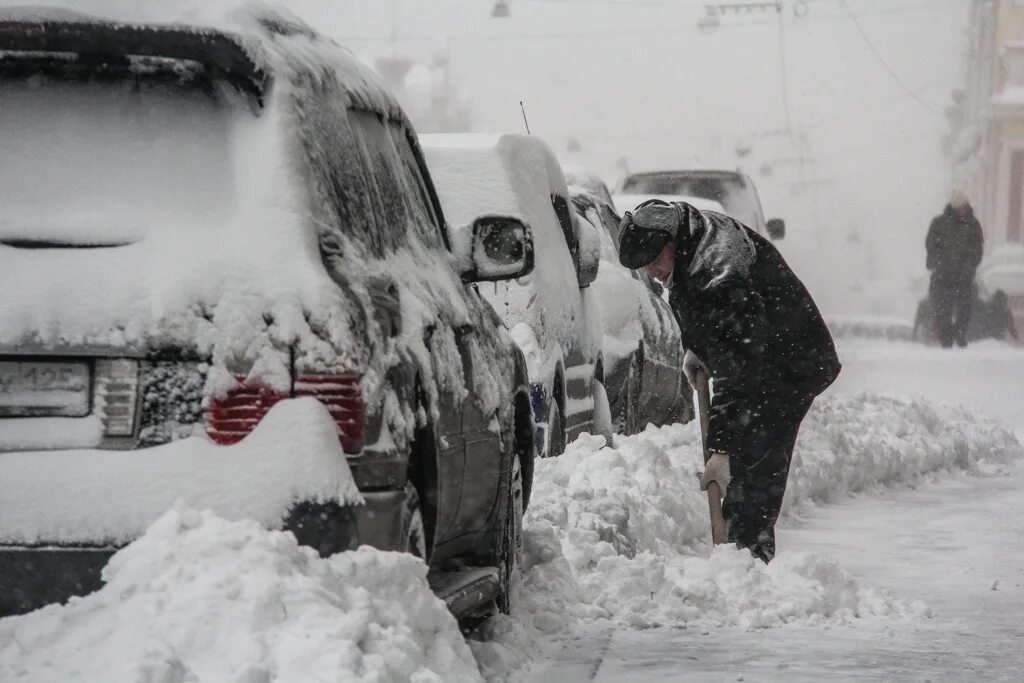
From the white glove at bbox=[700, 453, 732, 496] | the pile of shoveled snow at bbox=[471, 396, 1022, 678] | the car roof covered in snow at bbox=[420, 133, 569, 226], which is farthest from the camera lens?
the car roof covered in snow at bbox=[420, 133, 569, 226]

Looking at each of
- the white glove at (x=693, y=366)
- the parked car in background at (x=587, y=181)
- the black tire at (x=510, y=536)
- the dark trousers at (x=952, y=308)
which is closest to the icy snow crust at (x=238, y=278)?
the black tire at (x=510, y=536)

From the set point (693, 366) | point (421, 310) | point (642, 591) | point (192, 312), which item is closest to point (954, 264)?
point (693, 366)

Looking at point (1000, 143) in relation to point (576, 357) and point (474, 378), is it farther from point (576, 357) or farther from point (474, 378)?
point (474, 378)

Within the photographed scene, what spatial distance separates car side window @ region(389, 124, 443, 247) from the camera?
580 centimetres

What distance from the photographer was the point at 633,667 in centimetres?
573

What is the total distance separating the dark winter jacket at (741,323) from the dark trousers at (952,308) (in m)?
16.8

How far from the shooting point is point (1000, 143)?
47000 mm

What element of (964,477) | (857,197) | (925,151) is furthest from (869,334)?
(857,197)

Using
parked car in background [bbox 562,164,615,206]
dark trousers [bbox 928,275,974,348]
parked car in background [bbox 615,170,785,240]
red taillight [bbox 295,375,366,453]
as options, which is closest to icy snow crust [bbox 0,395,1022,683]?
red taillight [bbox 295,375,366,453]

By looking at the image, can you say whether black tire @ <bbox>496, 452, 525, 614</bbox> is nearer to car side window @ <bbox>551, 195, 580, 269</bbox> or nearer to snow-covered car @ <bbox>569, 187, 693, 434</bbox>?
car side window @ <bbox>551, 195, 580, 269</bbox>

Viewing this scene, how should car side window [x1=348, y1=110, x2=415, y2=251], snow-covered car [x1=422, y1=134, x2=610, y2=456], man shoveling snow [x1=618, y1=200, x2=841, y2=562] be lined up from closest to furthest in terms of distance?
car side window [x1=348, y1=110, x2=415, y2=251] → man shoveling snow [x1=618, y1=200, x2=841, y2=562] → snow-covered car [x1=422, y1=134, x2=610, y2=456]

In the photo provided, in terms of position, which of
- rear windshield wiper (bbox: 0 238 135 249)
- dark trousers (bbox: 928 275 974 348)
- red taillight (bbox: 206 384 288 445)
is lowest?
dark trousers (bbox: 928 275 974 348)

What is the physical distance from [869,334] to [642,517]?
82.6 feet

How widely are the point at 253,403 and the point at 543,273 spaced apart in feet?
20.3
